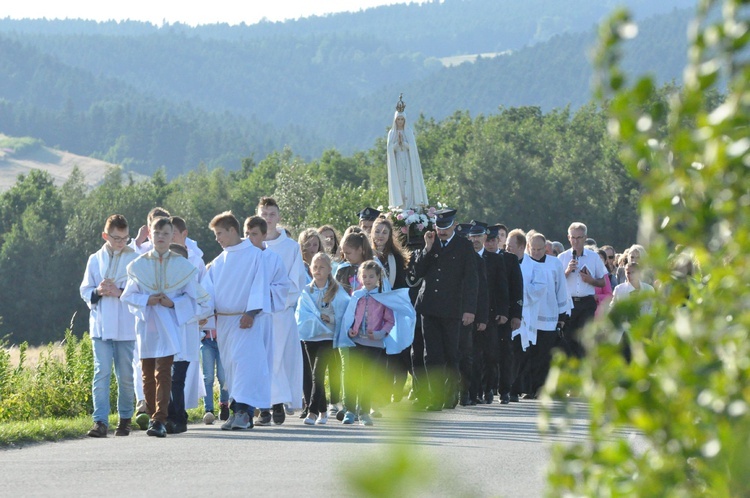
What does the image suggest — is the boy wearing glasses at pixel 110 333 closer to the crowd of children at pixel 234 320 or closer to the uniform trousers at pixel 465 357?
the crowd of children at pixel 234 320

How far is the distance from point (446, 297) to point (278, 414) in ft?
7.90

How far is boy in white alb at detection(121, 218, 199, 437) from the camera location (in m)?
12.3

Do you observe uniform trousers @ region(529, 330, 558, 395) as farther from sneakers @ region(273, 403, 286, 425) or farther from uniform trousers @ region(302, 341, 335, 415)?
sneakers @ region(273, 403, 286, 425)

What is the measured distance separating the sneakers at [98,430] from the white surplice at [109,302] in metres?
0.70

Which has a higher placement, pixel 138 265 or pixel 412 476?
pixel 138 265

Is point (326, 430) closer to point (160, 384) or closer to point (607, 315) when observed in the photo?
point (160, 384)

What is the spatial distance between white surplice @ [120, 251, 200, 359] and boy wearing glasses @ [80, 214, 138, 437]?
21 centimetres

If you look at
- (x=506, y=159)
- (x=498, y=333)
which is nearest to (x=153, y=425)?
(x=498, y=333)

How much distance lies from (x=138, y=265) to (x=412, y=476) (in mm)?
10791

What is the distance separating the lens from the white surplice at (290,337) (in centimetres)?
1453

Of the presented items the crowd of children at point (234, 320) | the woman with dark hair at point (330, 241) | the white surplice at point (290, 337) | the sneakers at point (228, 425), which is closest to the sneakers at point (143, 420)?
the crowd of children at point (234, 320)

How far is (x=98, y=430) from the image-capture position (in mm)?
12383

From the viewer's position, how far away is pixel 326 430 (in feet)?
42.8

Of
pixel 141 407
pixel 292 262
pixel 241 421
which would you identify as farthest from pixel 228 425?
pixel 292 262
